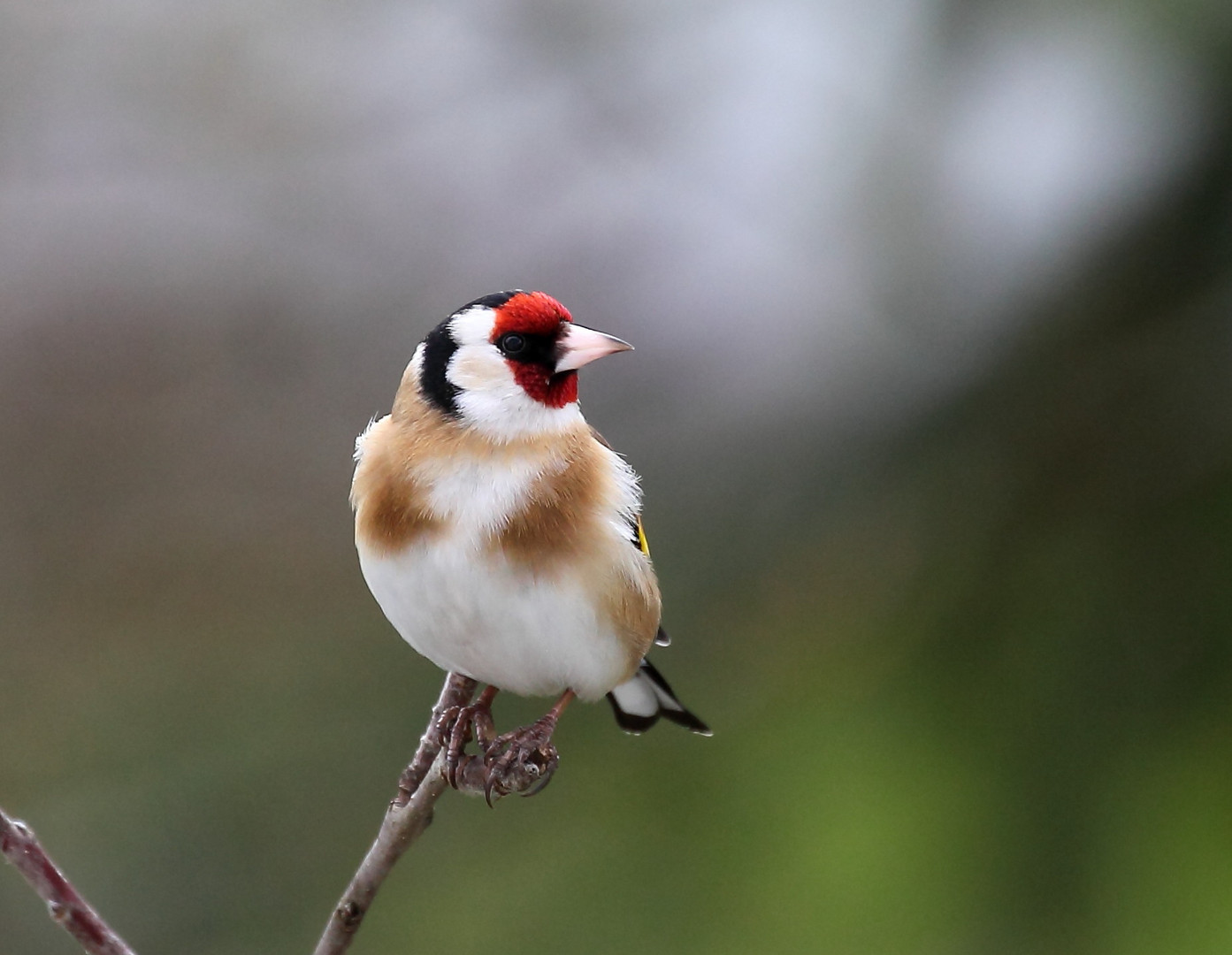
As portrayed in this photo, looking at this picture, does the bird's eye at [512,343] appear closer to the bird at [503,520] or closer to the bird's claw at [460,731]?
the bird at [503,520]

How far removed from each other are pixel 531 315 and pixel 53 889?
801 millimetres

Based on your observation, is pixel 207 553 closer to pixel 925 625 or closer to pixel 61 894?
pixel 925 625

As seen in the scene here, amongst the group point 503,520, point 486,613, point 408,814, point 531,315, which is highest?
point 531,315

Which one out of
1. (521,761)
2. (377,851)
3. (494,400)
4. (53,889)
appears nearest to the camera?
(53,889)

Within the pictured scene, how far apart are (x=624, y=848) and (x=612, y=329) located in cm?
152

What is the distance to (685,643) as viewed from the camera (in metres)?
2.53

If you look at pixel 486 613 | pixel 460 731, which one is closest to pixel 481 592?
pixel 486 613

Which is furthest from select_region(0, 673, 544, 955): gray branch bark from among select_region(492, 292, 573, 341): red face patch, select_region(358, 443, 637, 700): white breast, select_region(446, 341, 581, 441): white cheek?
select_region(492, 292, 573, 341): red face patch

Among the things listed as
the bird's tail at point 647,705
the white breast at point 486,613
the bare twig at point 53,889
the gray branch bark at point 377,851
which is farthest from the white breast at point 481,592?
the bare twig at point 53,889

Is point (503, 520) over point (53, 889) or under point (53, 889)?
over

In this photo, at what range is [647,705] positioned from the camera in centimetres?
206

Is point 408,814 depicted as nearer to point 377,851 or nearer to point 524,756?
point 377,851

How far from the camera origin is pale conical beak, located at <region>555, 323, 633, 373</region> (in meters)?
1.50

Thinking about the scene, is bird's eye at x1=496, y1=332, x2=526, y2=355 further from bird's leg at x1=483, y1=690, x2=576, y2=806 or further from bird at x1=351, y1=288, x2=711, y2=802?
bird's leg at x1=483, y1=690, x2=576, y2=806
